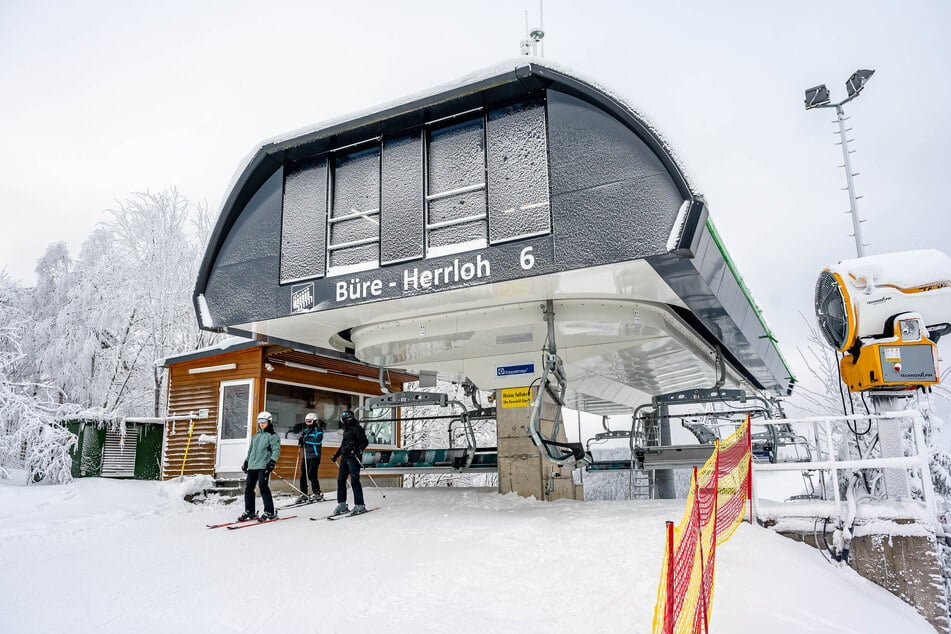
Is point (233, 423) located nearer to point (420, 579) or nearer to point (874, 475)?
point (420, 579)

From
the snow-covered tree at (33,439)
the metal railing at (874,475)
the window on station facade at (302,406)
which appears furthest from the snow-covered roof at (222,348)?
the metal railing at (874,475)

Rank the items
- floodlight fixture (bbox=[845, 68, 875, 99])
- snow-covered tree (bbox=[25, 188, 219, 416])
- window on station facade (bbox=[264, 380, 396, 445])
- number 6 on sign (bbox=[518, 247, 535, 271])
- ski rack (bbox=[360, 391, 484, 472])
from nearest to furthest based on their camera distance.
Answer: number 6 on sign (bbox=[518, 247, 535, 271]) → ski rack (bbox=[360, 391, 484, 472]) → floodlight fixture (bbox=[845, 68, 875, 99]) → window on station facade (bbox=[264, 380, 396, 445]) → snow-covered tree (bbox=[25, 188, 219, 416])

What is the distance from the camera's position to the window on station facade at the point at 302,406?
14.5 m

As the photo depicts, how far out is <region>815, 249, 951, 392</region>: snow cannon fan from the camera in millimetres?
6207

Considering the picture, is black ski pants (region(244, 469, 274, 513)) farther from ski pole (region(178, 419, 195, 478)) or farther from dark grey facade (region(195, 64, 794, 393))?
ski pole (region(178, 419, 195, 478))

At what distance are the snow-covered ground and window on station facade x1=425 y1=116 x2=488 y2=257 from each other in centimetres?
326

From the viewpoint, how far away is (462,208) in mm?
7551

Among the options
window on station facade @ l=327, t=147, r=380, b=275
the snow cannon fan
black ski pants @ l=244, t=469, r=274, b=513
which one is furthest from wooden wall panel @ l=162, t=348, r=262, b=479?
the snow cannon fan

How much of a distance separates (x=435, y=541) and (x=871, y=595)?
3.91m

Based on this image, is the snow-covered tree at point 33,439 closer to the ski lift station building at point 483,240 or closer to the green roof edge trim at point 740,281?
the ski lift station building at point 483,240

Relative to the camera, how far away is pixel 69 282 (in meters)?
25.5

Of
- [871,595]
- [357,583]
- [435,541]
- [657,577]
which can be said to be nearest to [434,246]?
[435,541]

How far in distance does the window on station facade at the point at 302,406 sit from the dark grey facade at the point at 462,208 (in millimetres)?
5789

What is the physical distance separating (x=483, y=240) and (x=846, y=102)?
31.8 ft
